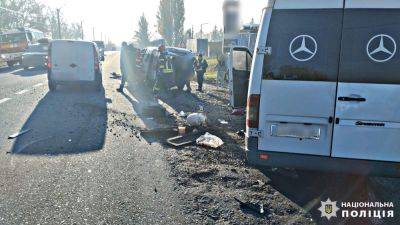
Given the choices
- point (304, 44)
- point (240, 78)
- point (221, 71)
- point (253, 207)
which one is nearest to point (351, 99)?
point (304, 44)

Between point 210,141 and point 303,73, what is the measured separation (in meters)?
2.87

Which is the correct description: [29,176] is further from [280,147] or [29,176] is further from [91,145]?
[280,147]

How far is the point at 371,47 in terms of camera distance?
3.82 meters

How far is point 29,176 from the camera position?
4.83 metres

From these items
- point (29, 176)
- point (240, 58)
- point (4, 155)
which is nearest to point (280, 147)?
point (240, 58)

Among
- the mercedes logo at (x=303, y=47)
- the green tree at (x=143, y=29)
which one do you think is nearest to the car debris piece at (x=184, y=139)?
the mercedes logo at (x=303, y=47)

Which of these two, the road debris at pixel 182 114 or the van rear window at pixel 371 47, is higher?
the van rear window at pixel 371 47

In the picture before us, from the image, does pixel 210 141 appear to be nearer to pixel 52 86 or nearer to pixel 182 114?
pixel 182 114

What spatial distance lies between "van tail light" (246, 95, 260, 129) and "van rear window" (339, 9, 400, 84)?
0.98 m

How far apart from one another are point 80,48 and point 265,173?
10.1 metres

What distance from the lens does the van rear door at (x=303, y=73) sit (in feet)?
12.8

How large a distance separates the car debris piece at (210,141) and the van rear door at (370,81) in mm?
2812

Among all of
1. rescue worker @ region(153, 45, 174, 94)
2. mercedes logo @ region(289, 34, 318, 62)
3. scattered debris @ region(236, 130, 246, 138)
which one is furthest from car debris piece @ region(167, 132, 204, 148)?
rescue worker @ region(153, 45, 174, 94)

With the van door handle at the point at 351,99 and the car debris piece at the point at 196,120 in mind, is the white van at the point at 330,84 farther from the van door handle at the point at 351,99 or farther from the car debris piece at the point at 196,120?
the car debris piece at the point at 196,120
